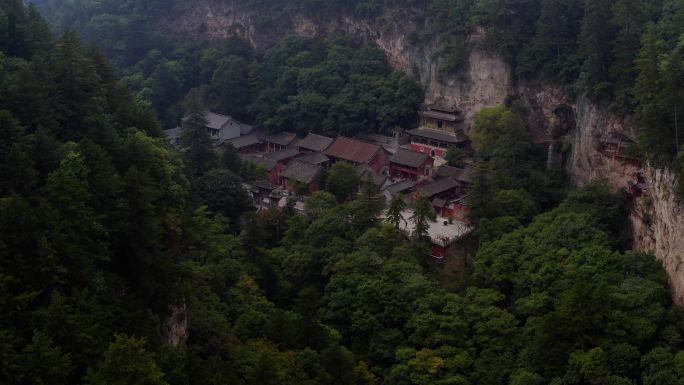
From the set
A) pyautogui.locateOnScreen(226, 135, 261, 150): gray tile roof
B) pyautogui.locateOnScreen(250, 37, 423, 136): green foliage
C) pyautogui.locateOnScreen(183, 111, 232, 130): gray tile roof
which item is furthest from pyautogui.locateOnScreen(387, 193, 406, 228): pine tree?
pyautogui.locateOnScreen(183, 111, 232, 130): gray tile roof

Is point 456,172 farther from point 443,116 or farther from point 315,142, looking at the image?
point 315,142

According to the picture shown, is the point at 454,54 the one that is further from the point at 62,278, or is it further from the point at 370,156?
the point at 62,278

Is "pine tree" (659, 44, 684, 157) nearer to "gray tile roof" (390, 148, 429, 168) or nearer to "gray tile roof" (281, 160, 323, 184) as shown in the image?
"gray tile roof" (390, 148, 429, 168)

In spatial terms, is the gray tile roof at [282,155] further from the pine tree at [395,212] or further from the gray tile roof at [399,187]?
the pine tree at [395,212]

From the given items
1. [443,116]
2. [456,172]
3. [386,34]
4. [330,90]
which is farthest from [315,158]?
[386,34]

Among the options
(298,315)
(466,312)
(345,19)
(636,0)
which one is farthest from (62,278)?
(345,19)

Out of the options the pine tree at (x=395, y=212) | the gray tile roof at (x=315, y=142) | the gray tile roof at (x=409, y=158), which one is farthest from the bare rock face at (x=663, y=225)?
the gray tile roof at (x=315, y=142)
